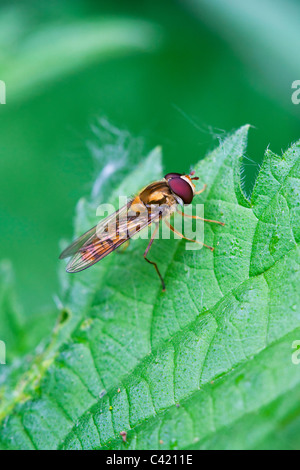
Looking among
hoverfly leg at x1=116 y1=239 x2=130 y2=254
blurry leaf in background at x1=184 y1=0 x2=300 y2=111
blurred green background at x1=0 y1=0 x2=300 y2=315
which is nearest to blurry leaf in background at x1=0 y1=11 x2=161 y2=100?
blurred green background at x1=0 y1=0 x2=300 y2=315

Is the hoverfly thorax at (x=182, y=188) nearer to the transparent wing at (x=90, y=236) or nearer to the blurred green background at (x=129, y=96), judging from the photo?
the transparent wing at (x=90, y=236)

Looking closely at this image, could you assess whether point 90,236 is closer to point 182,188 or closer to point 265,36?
point 182,188

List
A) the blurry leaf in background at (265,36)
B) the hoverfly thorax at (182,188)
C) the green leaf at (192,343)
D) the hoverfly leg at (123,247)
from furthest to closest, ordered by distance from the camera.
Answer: the blurry leaf in background at (265,36)
the hoverfly leg at (123,247)
the hoverfly thorax at (182,188)
the green leaf at (192,343)

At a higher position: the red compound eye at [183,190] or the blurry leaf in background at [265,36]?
the blurry leaf in background at [265,36]

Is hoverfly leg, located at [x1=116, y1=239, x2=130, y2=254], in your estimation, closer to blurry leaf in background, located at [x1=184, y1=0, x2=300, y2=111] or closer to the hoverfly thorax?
the hoverfly thorax

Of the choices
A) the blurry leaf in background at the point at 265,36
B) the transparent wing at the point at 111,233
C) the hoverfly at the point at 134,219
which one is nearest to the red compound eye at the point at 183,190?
the hoverfly at the point at 134,219

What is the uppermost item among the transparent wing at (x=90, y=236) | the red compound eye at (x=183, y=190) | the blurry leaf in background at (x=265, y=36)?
the blurry leaf in background at (x=265, y=36)

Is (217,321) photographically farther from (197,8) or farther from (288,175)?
(197,8)

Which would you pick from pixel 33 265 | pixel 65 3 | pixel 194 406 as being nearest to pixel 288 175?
pixel 194 406
